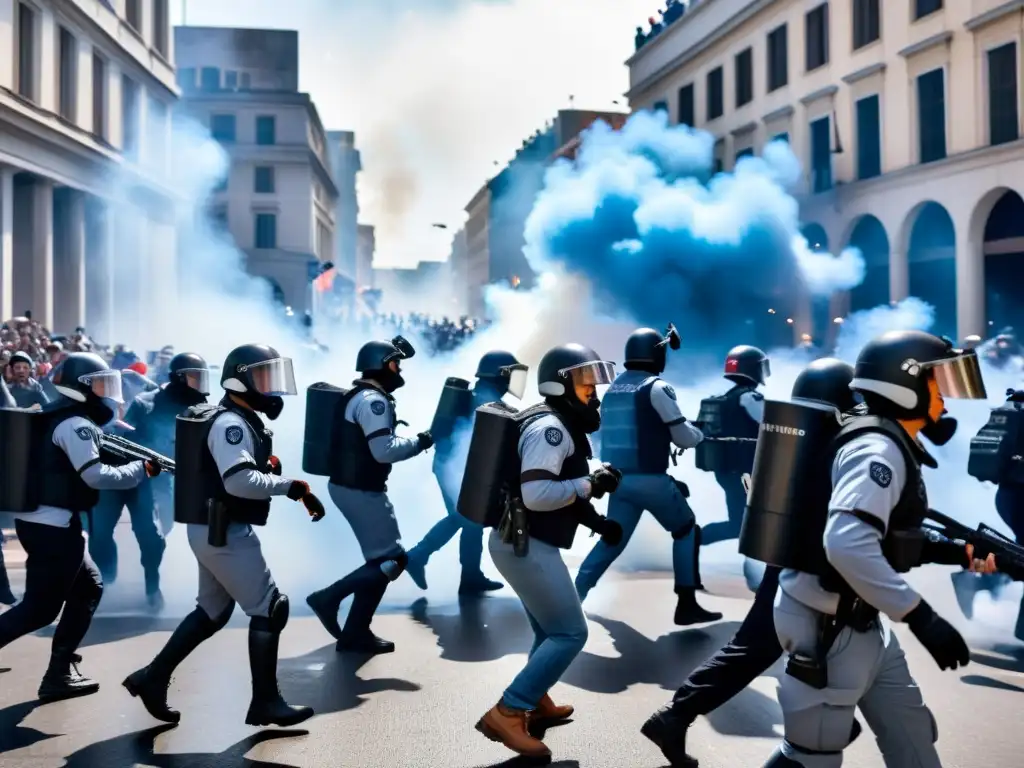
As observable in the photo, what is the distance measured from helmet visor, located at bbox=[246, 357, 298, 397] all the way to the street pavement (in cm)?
149

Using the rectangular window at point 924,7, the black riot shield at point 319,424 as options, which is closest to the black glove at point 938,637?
the black riot shield at point 319,424

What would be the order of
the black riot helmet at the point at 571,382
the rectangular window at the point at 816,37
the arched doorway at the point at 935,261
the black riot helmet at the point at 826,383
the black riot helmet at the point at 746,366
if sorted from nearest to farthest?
the black riot helmet at the point at 826,383 < the black riot helmet at the point at 571,382 < the black riot helmet at the point at 746,366 < the arched doorway at the point at 935,261 < the rectangular window at the point at 816,37

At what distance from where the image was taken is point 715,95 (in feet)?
116

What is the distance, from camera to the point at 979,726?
4996 mm

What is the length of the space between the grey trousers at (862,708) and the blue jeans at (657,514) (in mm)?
3407

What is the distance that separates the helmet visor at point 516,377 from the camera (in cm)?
791

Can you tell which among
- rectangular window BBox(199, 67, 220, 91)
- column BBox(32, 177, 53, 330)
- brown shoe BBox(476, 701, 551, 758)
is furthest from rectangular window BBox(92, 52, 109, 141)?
rectangular window BBox(199, 67, 220, 91)

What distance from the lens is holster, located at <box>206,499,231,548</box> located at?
A: 4906 mm

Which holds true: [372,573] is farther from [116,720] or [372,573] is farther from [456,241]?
[456,241]

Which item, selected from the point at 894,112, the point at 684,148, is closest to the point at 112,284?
the point at 684,148

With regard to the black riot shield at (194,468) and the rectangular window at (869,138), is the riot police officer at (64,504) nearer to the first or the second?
the black riot shield at (194,468)

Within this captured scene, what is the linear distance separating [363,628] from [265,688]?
145cm

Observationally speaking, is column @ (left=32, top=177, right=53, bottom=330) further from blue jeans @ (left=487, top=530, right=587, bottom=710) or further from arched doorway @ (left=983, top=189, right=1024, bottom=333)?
blue jeans @ (left=487, top=530, right=587, bottom=710)

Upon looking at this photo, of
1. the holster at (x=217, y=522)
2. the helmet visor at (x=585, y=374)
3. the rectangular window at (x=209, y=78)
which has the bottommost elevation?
the holster at (x=217, y=522)
